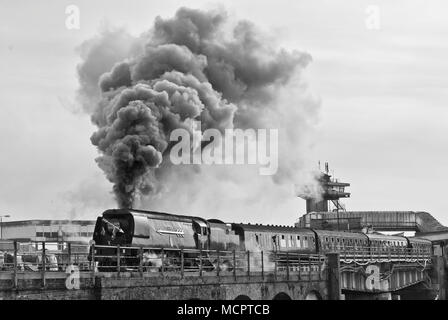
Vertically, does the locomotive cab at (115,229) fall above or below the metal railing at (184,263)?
above

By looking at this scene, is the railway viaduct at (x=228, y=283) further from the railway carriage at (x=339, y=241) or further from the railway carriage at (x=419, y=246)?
the railway carriage at (x=419, y=246)

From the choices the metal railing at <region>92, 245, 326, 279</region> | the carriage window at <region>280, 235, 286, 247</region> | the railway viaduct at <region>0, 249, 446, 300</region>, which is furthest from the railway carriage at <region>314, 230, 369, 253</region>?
the metal railing at <region>92, 245, 326, 279</region>

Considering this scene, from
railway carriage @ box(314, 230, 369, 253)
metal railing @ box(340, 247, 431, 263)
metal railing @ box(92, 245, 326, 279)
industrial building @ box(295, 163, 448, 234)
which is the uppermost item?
industrial building @ box(295, 163, 448, 234)

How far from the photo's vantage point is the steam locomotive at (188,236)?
3459 cm

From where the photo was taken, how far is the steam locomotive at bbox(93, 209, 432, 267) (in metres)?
34.6

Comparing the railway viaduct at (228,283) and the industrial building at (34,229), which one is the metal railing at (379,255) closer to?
the railway viaduct at (228,283)

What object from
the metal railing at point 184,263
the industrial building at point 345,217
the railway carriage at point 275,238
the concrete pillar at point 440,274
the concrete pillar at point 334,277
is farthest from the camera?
the industrial building at point 345,217

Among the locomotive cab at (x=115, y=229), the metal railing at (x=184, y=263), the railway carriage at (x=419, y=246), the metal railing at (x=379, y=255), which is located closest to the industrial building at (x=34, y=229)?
the railway carriage at (x=419, y=246)

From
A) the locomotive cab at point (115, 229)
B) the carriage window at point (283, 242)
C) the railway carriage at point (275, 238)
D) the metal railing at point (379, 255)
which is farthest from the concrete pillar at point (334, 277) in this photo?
the locomotive cab at point (115, 229)

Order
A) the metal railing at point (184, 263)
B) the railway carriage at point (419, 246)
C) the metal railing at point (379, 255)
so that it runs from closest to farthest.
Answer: the metal railing at point (184, 263), the metal railing at point (379, 255), the railway carriage at point (419, 246)

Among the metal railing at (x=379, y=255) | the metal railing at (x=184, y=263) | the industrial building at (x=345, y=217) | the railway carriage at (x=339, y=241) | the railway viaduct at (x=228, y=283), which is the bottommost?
the railway viaduct at (x=228, y=283)

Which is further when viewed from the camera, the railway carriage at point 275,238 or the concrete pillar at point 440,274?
the concrete pillar at point 440,274

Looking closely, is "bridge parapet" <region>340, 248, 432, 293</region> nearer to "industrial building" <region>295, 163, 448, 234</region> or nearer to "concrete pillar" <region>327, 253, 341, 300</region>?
"concrete pillar" <region>327, 253, 341, 300</region>
